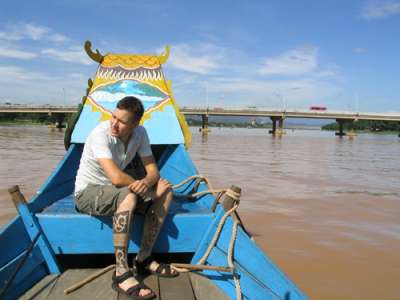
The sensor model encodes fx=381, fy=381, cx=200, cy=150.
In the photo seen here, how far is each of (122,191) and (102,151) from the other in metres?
0.31

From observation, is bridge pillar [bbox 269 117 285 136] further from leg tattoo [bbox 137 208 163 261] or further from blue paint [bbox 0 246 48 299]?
blue paint [bbox 0 246 48 299]

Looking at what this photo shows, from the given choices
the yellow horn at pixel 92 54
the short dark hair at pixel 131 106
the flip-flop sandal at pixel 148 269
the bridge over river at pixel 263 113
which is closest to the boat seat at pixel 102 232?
the flip-flop sandal at pixel 148 269

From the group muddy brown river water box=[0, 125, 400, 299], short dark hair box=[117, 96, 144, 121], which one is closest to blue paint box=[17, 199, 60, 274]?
short dark hair box=[117, 96, 144, 121]

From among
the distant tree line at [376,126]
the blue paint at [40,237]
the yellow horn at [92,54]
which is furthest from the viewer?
the distant tree line at [376,126]

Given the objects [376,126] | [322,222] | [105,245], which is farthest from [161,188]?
[376,126]

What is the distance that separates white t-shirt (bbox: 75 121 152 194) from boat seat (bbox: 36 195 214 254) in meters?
0.26

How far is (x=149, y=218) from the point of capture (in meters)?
2.62

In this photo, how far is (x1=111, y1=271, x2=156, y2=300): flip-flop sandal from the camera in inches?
87.8

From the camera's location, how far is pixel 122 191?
2.53m

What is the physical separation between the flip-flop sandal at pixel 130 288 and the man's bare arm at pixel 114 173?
0.58 m

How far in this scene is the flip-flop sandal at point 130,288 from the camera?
223 centimetres

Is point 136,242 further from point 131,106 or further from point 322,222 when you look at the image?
point 322,222

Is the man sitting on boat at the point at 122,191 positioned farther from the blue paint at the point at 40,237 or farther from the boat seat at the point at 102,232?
the blue paint at the point at 40,237

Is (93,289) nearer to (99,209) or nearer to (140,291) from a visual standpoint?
(140,291)
